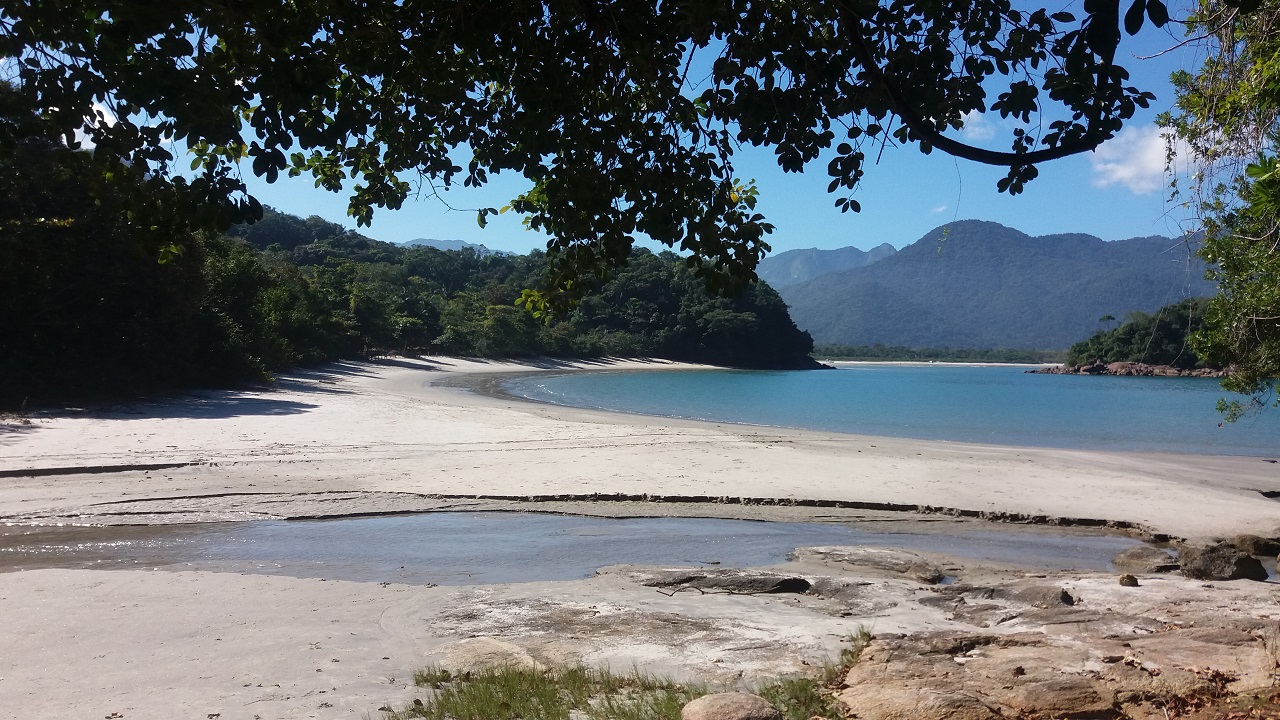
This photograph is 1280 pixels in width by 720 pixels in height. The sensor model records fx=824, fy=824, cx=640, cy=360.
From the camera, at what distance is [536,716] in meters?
3.70

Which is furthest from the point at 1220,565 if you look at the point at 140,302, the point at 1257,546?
the point at 140,302

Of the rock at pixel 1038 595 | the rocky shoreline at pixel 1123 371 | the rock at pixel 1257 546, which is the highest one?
the rocky shoreline at pixel 1123 371

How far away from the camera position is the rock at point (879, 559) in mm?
7361

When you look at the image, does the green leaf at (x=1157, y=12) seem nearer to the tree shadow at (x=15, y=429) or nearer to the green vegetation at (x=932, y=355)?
the tree shadow at (x=15, y=429)

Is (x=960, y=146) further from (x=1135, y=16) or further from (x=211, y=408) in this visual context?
(x=211, y=408)

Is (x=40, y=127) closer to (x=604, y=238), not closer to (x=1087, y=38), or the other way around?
(x=604, y=238)

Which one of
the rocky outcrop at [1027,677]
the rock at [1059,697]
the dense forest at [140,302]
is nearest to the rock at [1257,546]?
the rocky outcrop at [1027,677]

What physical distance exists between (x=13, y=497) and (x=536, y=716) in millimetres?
9130

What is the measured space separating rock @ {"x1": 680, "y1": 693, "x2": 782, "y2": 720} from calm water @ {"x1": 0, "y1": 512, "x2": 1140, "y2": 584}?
12.9 ft

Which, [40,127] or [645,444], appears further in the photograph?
[645,444]

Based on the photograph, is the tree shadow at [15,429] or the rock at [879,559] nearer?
the rock at [879,559]

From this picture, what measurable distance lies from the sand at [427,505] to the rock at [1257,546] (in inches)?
47.6

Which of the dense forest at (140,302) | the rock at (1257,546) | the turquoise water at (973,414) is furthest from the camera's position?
the turquoise water at (973,414)

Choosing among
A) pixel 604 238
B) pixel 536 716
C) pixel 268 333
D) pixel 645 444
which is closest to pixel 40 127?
pixel 604 238
